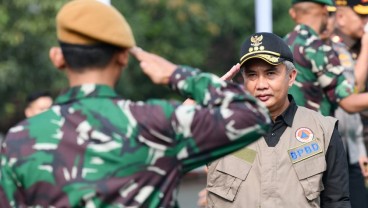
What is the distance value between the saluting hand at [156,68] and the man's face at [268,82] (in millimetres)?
1923

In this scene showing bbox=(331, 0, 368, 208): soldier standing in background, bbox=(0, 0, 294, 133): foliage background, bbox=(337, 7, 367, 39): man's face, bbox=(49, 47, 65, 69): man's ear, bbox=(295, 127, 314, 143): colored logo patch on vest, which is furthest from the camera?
bbox=(0, 0, 294, 133): foliage background

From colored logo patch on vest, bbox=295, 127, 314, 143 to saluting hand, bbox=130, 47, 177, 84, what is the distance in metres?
1.82

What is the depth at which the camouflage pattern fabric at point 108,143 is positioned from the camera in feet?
13.7

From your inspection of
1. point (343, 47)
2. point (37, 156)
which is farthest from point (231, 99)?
point (343, 47)

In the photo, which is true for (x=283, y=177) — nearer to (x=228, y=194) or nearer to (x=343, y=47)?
(x=228, y=194)

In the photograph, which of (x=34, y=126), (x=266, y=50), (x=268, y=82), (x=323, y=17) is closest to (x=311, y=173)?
(x=268, y=82)

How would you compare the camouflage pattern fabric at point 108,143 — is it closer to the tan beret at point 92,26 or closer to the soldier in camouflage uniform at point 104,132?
the soldier in camouflage uniform at point 104,132

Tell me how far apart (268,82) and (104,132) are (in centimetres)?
218

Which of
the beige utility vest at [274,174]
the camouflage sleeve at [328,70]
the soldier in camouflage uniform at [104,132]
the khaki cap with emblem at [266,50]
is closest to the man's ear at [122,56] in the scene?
the soldier in camouflage uniform at [104,132]

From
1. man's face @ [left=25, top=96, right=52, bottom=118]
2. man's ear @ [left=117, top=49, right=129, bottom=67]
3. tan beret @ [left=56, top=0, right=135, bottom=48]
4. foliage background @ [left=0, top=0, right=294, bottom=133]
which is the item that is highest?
tan beret @ [left=56, top=0, right=135, bottom=48]

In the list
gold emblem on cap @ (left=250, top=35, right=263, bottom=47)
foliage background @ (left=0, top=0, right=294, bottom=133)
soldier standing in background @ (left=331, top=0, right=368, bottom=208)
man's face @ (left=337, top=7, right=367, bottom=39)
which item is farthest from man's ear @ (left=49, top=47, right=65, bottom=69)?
foliage background @ (left=0, top=0, right=294, bottom=133)

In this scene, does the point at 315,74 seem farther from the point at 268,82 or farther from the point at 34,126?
the point at 34,126

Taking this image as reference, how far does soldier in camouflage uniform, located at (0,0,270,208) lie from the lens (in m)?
4.17

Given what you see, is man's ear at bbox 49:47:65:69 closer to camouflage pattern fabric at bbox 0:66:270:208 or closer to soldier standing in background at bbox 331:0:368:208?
camouflage pattern fabric at bbox 0:66:270:208
